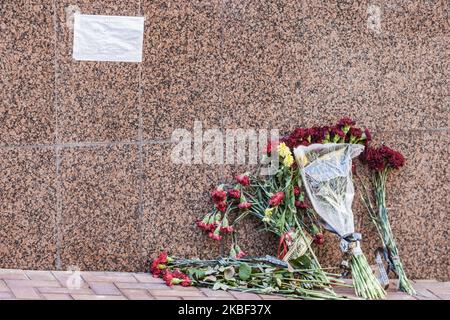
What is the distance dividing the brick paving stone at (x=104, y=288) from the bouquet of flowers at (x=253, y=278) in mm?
322

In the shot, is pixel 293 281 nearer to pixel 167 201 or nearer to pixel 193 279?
pixel 193 279

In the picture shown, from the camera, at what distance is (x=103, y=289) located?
4.82 m

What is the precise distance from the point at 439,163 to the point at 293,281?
1302mm

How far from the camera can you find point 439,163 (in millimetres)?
5582

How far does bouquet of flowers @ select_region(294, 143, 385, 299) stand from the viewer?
16.6ft

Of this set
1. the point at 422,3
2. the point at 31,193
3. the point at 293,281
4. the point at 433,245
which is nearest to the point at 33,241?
the point at 31,193

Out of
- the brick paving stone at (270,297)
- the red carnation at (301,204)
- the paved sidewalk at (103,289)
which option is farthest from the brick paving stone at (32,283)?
the red carnation at (301,204)

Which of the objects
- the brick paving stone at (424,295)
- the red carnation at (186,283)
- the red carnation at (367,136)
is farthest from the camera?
the red carnation at (367,136)

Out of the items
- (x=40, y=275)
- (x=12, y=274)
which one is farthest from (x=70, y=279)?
(x=12, y=274)

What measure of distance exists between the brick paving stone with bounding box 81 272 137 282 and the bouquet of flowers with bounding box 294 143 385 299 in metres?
1.16

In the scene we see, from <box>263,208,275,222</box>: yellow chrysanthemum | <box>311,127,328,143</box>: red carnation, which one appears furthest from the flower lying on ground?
<box>311,127,328,143</box>: red carnation

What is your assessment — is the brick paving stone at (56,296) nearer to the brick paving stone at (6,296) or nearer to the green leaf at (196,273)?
the brick paving stone at (6,296)

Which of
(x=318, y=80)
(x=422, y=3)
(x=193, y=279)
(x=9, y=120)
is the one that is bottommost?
(x=193, y=279)

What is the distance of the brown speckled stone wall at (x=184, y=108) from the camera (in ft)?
17.0
